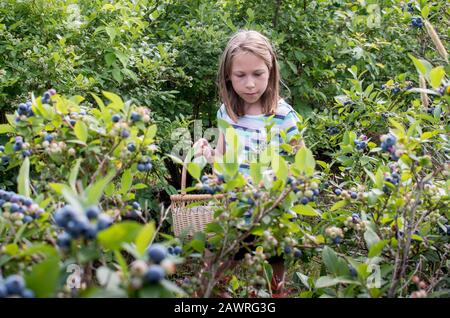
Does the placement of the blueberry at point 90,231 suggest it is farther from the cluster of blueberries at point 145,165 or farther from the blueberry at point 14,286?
the cluster of blueberries at point 145,165

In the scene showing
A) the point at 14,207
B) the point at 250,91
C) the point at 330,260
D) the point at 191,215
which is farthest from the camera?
the point at 250,91

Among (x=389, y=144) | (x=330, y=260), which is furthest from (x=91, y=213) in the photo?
(x=389, y=144)

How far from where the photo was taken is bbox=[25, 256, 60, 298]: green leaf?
0.88 m

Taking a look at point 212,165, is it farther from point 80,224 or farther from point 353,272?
point 80,224

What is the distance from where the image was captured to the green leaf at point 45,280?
2.89ft

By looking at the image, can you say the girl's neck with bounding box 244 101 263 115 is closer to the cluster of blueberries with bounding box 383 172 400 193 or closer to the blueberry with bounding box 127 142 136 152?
the cluster of blueberries with bounding box 383 172 400 193

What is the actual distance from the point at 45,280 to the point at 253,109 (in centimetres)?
229

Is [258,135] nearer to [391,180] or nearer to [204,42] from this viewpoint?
[391,180]

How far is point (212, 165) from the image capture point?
80.5 inches

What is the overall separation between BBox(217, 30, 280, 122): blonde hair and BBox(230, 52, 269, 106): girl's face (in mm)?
48

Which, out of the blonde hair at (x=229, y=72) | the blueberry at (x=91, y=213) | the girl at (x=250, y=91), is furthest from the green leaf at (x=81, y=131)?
the blonde hair at (x=229, y=72)

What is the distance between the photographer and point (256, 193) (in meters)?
1.53

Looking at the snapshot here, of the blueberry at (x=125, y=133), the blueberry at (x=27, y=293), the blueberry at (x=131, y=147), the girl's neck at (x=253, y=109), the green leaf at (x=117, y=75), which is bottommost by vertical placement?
the blueberry at (x=27, y=293)

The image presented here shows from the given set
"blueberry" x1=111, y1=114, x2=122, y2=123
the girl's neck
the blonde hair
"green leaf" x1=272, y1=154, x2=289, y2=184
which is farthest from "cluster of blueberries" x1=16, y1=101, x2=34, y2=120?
the girl's neck
